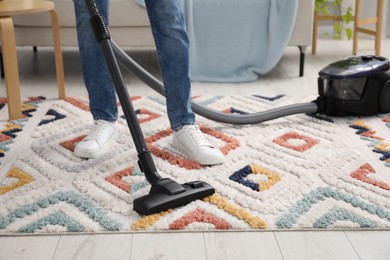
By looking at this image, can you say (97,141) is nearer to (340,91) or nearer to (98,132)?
(98,132)

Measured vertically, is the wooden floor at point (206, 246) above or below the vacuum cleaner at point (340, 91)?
below

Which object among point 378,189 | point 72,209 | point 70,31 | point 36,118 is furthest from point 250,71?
point 72,209

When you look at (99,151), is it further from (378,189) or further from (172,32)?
(378,189)

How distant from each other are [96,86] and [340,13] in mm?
2334

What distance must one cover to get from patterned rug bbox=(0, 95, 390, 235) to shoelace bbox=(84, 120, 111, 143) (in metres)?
0.05

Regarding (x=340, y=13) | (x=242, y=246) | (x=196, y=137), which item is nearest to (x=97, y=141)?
(x=196, y=137)

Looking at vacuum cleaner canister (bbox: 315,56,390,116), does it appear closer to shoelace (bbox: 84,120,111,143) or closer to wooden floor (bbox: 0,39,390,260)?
shoelace (bbox: 84,120,111,143)

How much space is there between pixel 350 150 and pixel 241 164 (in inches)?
13.2

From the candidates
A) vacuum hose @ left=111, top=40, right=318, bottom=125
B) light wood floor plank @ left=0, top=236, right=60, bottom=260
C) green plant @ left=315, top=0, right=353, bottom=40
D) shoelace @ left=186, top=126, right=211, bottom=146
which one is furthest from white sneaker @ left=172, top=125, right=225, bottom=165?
green plant @ left=315, top=0, right=353, bottom=40

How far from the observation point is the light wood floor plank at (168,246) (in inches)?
49.8

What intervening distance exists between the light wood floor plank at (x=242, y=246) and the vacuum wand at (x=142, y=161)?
14cm

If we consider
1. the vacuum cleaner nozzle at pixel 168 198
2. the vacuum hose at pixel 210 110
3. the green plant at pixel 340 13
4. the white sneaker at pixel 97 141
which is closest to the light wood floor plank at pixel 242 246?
the vacuum cleaner nozzle at pixel 168 198

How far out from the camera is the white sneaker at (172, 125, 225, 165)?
1731mm

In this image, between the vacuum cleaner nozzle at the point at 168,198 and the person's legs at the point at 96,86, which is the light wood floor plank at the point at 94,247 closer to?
the vacuum cleaner nozzle at the point at 168,198
